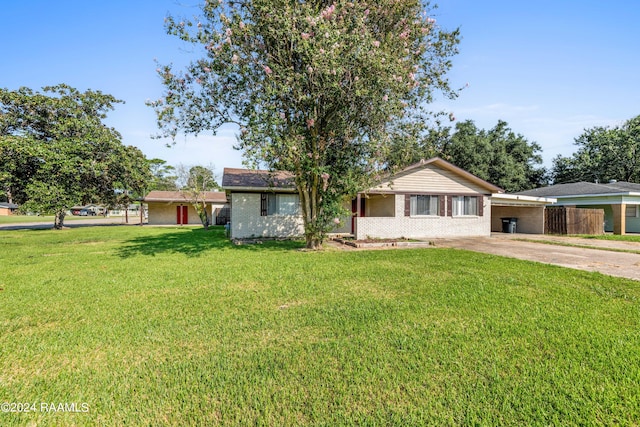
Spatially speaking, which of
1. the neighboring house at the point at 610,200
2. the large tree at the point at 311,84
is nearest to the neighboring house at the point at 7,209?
the large tree at the point at 311,84

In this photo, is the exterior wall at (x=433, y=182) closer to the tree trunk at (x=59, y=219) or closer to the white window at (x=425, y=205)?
the white window at (x=425, y=205)

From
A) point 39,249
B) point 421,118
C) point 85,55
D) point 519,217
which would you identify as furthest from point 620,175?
point 39,249

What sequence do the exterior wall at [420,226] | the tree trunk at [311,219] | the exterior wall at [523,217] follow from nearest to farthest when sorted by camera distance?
Answer: the tree trunk at [311,219]
the exterior wall at [420,226]
the exterior wall at [523,217]

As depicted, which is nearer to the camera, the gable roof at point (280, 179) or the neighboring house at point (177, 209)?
the gable roof at point (280, 179)

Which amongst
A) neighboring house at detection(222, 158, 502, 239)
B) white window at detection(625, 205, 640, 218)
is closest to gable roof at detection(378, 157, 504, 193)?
neighboring house at detection(222, 158, 502, 239)

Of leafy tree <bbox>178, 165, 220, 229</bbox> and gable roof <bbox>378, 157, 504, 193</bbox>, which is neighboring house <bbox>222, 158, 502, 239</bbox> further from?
leafy tree <bbox>178, 165, 220, 229</bbox>

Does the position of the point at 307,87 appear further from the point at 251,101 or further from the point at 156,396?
the point at 156,396

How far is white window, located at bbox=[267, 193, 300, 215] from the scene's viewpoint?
51.6 feet

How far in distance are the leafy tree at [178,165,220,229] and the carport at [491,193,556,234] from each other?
19910 mm

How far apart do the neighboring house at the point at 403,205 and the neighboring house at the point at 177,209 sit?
574 inches

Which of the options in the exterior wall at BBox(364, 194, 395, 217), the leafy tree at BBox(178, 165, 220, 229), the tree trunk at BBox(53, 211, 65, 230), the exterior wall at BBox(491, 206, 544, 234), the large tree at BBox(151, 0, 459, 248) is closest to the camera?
the large tree at BBox(151, 0, 459, 248)

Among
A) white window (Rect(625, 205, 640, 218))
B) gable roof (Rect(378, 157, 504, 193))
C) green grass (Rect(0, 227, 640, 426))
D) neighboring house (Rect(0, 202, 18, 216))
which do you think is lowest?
green grass (Rect(0, 227, 640, 426))

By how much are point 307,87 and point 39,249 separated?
11823 millimetres

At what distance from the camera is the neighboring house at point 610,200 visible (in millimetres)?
17672
